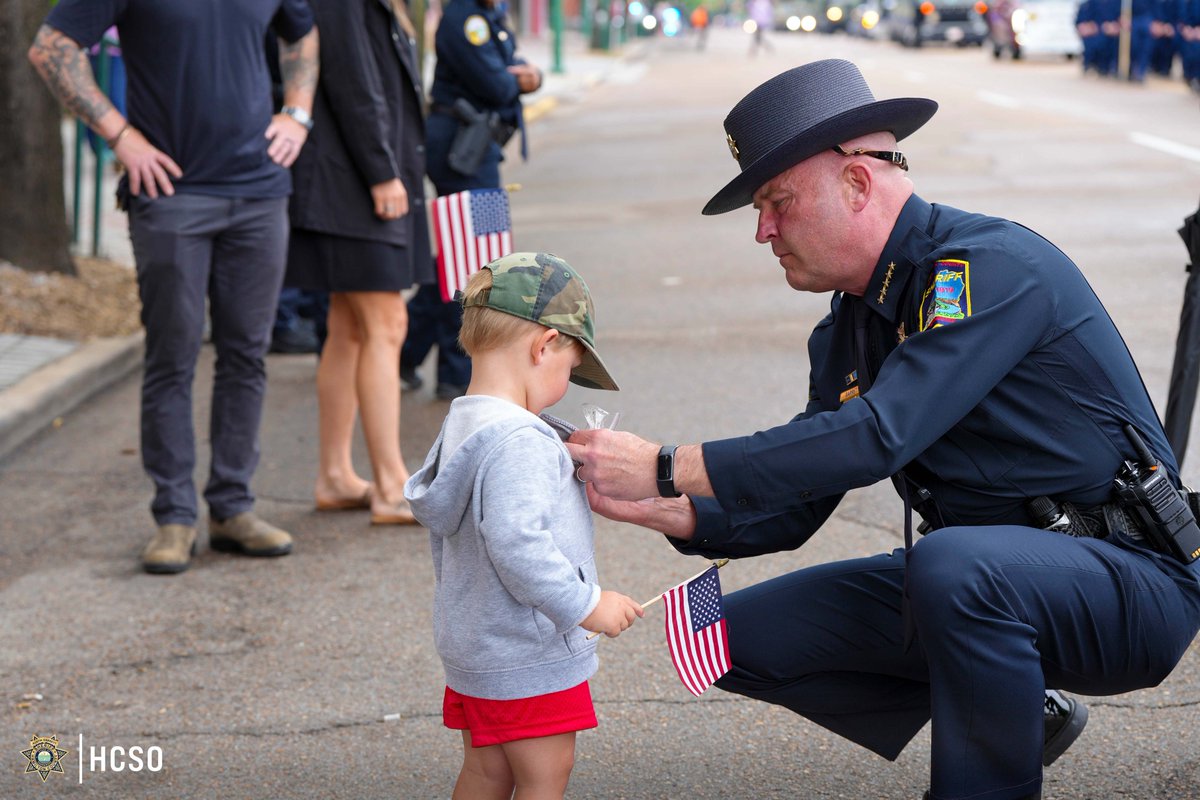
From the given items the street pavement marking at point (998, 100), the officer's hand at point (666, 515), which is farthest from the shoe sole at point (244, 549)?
the street pavement marking at point (998, 100)

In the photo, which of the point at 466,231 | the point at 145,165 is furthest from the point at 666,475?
the point at 466,231

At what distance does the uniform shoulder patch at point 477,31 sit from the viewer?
641cm

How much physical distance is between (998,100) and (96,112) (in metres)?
18.3

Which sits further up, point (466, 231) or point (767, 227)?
point (767, 227)

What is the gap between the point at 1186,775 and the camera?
3.25m

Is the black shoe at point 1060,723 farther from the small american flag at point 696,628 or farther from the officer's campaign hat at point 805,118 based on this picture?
the officer's campaign hat at point 805,118

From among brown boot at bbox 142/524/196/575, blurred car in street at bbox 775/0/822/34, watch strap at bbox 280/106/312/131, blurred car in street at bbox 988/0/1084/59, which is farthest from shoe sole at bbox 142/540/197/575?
blurred car in street at bbox 775/0/822/34

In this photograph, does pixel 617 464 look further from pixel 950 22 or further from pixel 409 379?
pixel 950 22

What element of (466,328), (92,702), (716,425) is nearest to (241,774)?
(92,702)

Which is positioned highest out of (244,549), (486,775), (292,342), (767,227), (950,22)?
(767,227)

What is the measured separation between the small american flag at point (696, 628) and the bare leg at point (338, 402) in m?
2.55

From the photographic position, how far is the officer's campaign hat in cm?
278

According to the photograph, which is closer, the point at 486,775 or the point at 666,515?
the point at 486,775

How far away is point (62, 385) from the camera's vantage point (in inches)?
261
